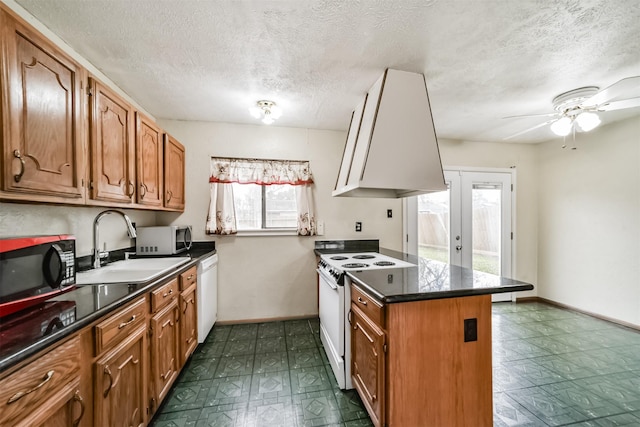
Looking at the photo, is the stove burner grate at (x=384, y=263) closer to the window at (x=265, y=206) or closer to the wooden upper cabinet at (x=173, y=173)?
the window at (x=265, y=206)

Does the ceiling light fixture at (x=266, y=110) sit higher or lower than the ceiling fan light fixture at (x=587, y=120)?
higher

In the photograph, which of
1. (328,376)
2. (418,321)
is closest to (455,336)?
(418,321)

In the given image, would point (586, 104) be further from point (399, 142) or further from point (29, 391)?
point (29, 391)

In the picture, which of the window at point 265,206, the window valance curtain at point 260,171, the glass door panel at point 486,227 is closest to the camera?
the window valance curtain at point 260,171

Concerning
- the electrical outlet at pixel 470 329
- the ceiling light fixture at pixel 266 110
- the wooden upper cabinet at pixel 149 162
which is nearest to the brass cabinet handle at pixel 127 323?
the wooden upper cabinet at pixel 149 162

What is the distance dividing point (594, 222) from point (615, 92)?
6.85 ft

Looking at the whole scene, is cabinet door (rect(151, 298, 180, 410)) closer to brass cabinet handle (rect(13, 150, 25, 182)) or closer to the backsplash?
the backsplash

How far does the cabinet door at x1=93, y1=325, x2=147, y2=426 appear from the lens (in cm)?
104

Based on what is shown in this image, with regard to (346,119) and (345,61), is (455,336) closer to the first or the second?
(345,61)

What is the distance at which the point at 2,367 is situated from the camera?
0.64 m

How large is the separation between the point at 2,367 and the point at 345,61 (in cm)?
219

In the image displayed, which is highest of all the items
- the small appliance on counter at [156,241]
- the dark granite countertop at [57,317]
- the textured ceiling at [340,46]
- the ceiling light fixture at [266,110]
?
the textured ceiling at [340,46]

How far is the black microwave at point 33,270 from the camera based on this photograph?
938 millimetres

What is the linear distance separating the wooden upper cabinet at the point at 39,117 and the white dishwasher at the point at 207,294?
4.20 feet
